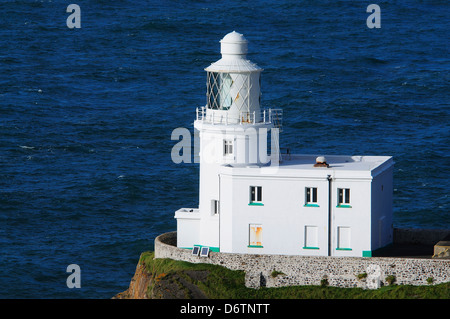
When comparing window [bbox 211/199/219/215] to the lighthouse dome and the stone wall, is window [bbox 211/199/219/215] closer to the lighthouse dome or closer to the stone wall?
the stone wall

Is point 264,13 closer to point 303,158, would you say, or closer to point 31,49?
point 31,49

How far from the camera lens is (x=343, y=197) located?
67750mm

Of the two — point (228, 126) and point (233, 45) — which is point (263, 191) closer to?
point (228, 126)

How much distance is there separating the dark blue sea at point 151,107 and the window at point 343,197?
2501 centimetres

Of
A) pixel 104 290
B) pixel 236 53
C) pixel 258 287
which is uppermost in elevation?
pixel 236 53

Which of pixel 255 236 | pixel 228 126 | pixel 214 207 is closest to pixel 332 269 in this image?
pixel 255 236

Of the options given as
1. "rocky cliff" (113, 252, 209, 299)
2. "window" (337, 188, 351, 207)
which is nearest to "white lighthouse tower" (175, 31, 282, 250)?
"rocky cliff" (113, 252, 209, 299)

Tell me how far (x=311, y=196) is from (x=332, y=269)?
14.0 ft

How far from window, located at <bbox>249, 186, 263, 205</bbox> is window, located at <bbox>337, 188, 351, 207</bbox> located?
445 centimetres

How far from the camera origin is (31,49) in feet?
517
